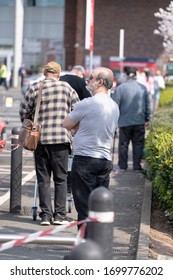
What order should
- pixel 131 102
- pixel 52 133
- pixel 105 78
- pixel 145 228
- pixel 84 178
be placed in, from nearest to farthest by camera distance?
pixel 105 78
pixel 84 178
pixel 145 228
pixel 52 133
pixel 131 102

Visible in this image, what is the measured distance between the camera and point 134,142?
1452cm

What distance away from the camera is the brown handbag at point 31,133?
8898 millimetres

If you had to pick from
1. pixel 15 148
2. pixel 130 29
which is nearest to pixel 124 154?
pixel 15 148

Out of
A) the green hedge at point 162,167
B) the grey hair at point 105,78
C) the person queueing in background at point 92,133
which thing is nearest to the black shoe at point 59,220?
the green hedge at point 162,167

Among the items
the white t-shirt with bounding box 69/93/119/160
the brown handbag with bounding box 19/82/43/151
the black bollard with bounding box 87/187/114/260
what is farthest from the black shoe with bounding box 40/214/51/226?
the black bollard with bounding box 87/187/114/260

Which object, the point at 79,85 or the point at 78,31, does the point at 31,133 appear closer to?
the point at 79,85

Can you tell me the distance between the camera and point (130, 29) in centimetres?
6147

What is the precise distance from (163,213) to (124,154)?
4.73 metres

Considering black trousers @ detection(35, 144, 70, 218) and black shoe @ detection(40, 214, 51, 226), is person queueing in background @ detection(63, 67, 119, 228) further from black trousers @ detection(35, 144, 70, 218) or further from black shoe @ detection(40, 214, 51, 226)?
black shoe @ detection(40, 214, 51, 226)

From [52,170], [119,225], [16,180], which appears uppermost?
[52,170]

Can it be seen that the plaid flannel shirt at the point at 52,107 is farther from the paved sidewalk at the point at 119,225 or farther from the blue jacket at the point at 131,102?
the blue jacket at the point at 131,102

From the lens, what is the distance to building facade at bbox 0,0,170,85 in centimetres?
6125

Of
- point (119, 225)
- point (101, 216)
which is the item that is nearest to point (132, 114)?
point (119, 225)

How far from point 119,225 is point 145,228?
73 cm
